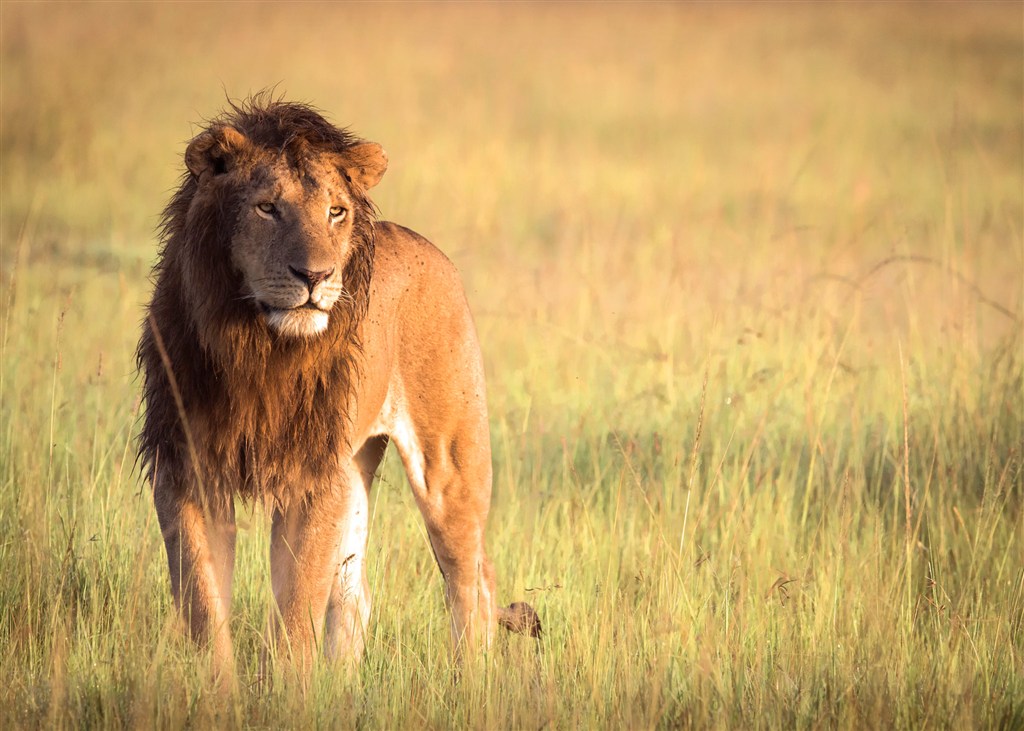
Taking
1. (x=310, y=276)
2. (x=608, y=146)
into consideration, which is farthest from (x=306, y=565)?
(x=608, y=146)

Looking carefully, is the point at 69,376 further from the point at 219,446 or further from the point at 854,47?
the point at 854,47

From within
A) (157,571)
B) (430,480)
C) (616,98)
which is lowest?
(157,571)

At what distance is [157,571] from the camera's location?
15.8 feet

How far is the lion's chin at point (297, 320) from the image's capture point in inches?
150

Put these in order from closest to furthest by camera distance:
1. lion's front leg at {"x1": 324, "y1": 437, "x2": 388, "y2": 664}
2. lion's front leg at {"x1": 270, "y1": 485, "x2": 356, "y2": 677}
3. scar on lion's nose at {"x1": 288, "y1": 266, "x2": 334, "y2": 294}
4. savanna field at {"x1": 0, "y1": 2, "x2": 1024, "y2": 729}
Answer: scar on lion's nose at {"x1": 288, "y1": 266, "x2": 334, "y2": 294} → savanna field at {"x1": 0, "y1": 2, "x2": 1024, "y2": 729} → lion's front leg at {"x1": 270, "y1": 485, "x2": 356, "y2": 677} → lion's front leg at {"x1": 324, "y1": 437, "x2": 388, "y2": 664}

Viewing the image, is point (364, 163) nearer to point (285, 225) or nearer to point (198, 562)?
point (285, 225)

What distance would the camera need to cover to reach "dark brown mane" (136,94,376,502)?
3961 millimetres

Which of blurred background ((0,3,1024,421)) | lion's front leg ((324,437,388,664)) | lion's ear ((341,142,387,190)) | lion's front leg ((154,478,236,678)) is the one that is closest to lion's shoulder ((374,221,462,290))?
lion's ear ((341,142,387,190))

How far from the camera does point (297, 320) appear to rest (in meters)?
3.82

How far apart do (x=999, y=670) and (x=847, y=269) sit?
771 cm

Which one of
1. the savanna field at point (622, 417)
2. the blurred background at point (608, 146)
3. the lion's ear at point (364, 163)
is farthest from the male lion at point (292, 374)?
the blurred background at point (608, 146)

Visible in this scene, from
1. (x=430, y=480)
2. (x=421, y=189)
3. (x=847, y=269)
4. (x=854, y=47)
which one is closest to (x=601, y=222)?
(x=421, y=189)

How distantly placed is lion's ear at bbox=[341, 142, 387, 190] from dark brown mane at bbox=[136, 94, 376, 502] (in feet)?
0.13

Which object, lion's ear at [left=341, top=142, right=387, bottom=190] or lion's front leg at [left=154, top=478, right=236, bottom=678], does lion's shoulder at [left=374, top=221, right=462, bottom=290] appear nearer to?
lion's ear at [left=341, top=142, right=387, bottom=190]
